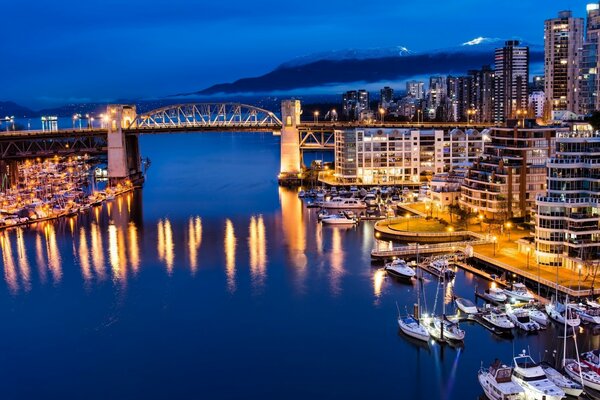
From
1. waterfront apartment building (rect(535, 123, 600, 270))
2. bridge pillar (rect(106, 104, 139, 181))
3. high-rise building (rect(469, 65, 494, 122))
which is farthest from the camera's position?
high-rise building (rect(469, 65, 494, 122))

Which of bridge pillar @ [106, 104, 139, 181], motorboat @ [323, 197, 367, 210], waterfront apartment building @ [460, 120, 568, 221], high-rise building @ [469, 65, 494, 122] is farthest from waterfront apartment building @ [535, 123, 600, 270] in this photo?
high-rise building @ [469, 65, 494, 122]

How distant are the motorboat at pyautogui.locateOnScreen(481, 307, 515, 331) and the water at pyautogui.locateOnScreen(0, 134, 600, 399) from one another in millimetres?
294

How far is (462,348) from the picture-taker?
14195 millimetres

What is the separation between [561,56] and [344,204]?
83.6ft

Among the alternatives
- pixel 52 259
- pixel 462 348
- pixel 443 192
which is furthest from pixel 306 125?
pixel 462 348

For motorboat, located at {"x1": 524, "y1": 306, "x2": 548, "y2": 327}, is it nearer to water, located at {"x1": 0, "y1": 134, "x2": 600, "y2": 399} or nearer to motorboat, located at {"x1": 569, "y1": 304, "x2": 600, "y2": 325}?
water, located at {"x1": 0, "y1": 134, "x2": 600, "y2": 399}

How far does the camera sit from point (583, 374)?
12242 mm

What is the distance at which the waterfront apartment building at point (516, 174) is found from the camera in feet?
76.0

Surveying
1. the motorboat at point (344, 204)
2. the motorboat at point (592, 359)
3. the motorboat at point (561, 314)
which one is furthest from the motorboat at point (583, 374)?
the motorboat at point (344, 204)

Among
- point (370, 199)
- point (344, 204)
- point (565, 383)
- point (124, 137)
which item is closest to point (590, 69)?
point (370, 199)

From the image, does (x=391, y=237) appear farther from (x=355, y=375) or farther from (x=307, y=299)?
(x=355, y=375)

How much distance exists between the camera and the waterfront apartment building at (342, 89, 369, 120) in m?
93.2

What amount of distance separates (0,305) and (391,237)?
11.7m

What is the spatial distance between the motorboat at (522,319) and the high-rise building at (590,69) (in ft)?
98.6
